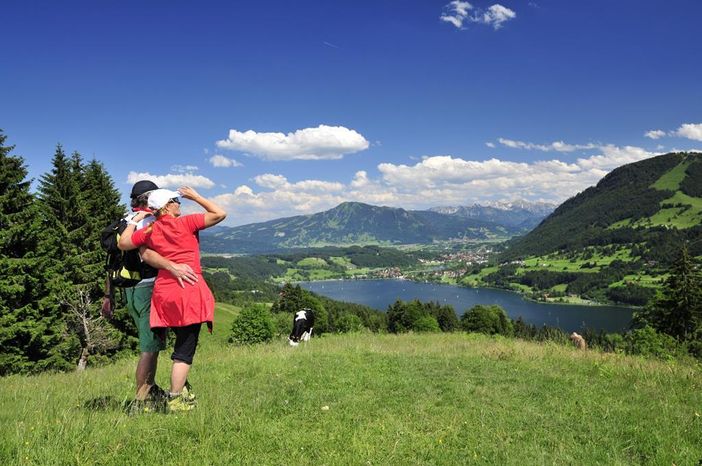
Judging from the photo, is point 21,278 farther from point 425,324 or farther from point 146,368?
point 425,324

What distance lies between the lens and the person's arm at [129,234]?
4828mm

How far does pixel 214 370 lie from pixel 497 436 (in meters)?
6.02

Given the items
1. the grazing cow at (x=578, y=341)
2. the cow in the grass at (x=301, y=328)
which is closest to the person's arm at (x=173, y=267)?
the cow in the grass at (x=301, y=328)

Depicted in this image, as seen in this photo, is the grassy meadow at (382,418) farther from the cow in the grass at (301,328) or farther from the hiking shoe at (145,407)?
the cow in the grass at (301,328)

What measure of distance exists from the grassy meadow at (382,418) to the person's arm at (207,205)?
219cm

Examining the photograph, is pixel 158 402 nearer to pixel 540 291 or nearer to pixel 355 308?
pixel 355 308

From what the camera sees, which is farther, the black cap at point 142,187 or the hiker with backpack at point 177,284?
the black cap at point 142,187

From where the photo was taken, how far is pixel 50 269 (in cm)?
1931

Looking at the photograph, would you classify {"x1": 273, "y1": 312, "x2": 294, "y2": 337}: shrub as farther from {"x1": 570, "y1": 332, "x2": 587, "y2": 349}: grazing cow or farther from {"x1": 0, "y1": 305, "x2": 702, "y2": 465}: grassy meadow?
{"x1": 0, "y1": 305, "x2": 702, "y2": 465}: grassy meadow

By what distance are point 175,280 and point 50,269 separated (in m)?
18.7

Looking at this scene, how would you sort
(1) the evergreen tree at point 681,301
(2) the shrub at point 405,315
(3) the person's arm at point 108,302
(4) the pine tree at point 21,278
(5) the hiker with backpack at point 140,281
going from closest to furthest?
1. (5) the hiker with backpack at point 140,281
2. (3) the person's arm at point 108,302
3. (4) the pine tree at point 21,278
4. (1) the evergreen tree at point 681,301
5. (2) the shrub at point 405,315

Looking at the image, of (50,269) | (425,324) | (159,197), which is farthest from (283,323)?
(159,197)

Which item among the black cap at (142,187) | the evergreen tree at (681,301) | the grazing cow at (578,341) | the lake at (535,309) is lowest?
the lake at (535,309)

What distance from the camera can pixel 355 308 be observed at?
103438 millimetres
